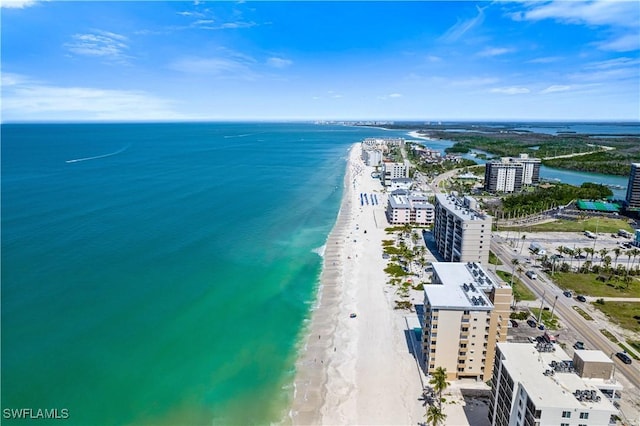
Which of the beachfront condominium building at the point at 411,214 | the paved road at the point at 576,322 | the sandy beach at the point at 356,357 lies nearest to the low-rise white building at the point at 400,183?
the beachfront condominium building at the point at 411,214

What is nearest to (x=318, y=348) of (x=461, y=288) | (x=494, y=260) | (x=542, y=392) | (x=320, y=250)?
(x=461, y=288)

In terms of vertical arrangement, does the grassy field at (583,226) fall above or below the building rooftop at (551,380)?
below

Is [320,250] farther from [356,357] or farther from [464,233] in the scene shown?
[356,357]

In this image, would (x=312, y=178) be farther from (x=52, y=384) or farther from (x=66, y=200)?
(x=52, y=384)

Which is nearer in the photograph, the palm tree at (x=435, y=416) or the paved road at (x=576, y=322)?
the palm tree at (x=435, y=416)

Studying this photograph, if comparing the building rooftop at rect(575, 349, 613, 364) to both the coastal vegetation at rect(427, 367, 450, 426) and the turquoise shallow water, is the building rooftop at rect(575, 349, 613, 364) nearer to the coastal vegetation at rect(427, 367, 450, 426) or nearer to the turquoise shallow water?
the coastal vegetation at rect(427, 367, 450, 426)

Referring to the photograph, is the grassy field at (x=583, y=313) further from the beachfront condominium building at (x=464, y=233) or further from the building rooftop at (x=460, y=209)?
the building rooftop at (x=460, y=209)
